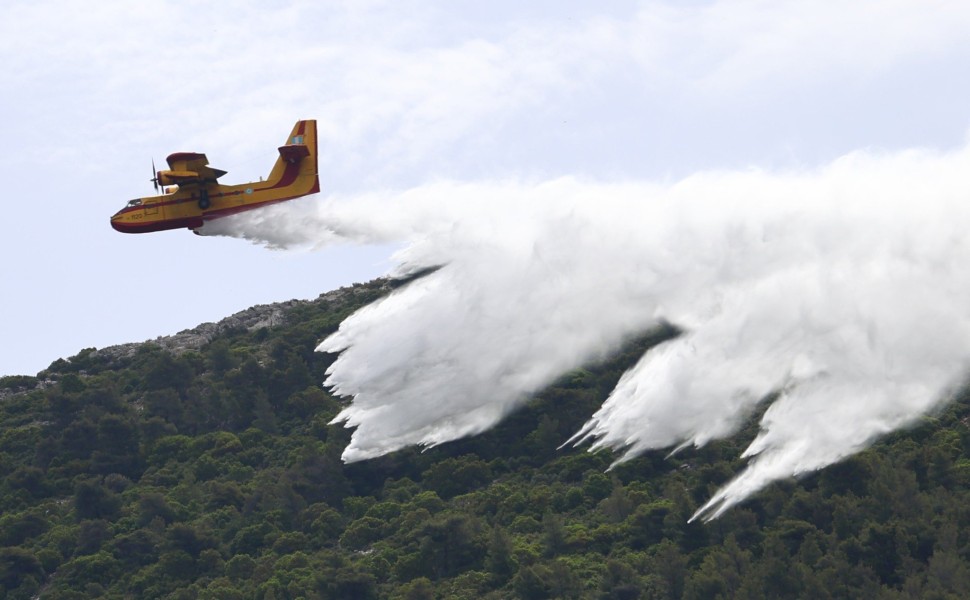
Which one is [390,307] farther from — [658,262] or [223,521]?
[223,521]

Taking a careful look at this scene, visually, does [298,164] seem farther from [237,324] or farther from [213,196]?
[237,324]

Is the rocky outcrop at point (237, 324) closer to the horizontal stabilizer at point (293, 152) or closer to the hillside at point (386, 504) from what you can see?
the hillside at point (386, 504)

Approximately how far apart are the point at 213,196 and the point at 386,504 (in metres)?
24.4

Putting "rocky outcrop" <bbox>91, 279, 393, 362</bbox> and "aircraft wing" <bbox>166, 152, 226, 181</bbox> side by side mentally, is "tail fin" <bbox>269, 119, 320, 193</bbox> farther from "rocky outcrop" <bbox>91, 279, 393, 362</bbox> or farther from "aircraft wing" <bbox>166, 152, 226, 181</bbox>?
"rocky outcrop" <bbox>91, 279, 393, 362</bbox>

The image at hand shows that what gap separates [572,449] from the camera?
84.1m

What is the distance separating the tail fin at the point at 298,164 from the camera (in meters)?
64.2

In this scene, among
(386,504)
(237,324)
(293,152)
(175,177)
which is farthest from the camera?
(237,324)

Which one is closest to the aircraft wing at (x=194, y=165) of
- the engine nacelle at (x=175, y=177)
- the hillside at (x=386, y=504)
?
the engine nacelle at (x=175, y=177)

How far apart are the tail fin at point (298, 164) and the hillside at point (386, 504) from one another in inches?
729

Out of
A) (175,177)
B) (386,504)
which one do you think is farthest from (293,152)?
(386,504)

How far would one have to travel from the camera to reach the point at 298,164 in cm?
6469

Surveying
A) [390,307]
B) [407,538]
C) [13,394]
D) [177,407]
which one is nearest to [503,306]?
[390,307]

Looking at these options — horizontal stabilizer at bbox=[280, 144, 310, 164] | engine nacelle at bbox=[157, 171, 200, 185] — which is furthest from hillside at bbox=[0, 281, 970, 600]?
engine nacelle at bbox=[157, 171, 200, 185]

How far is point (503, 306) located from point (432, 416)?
655 cm
